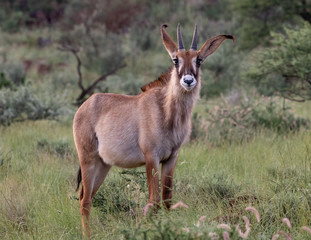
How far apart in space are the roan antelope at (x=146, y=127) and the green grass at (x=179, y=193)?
0.24 metres

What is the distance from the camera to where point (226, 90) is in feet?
51.4

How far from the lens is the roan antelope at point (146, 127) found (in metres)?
5.23

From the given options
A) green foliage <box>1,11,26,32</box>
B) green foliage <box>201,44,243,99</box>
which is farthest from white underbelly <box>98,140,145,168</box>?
green foliage <box>1,11,26,32</box>

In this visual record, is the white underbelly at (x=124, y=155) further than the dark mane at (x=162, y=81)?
No

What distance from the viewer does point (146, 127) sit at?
5.30 meters

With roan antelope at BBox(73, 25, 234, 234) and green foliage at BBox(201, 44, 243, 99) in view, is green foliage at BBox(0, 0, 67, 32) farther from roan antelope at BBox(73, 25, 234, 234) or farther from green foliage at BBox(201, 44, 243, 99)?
roan antelope at BBox(73, 25, 234, 234)

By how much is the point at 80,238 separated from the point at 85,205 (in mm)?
619

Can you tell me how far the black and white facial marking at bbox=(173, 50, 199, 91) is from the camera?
5.17 m

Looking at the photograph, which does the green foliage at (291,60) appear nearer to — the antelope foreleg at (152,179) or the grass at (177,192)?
the grass at (177,192)

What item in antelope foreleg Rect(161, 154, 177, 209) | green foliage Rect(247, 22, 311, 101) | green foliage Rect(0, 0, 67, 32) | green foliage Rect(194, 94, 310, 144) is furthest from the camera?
green foliage Rect(0, 0, 67, 32)

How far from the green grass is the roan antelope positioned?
0.79 feet

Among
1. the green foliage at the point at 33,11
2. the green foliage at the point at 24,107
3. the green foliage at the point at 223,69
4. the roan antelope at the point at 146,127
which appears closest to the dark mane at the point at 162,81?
the roan antelope at the point at 146,127

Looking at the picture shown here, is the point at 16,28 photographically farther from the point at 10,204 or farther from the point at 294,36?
the point at 10,204

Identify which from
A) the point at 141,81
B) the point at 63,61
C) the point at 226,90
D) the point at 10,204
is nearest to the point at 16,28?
the point at 63,61
